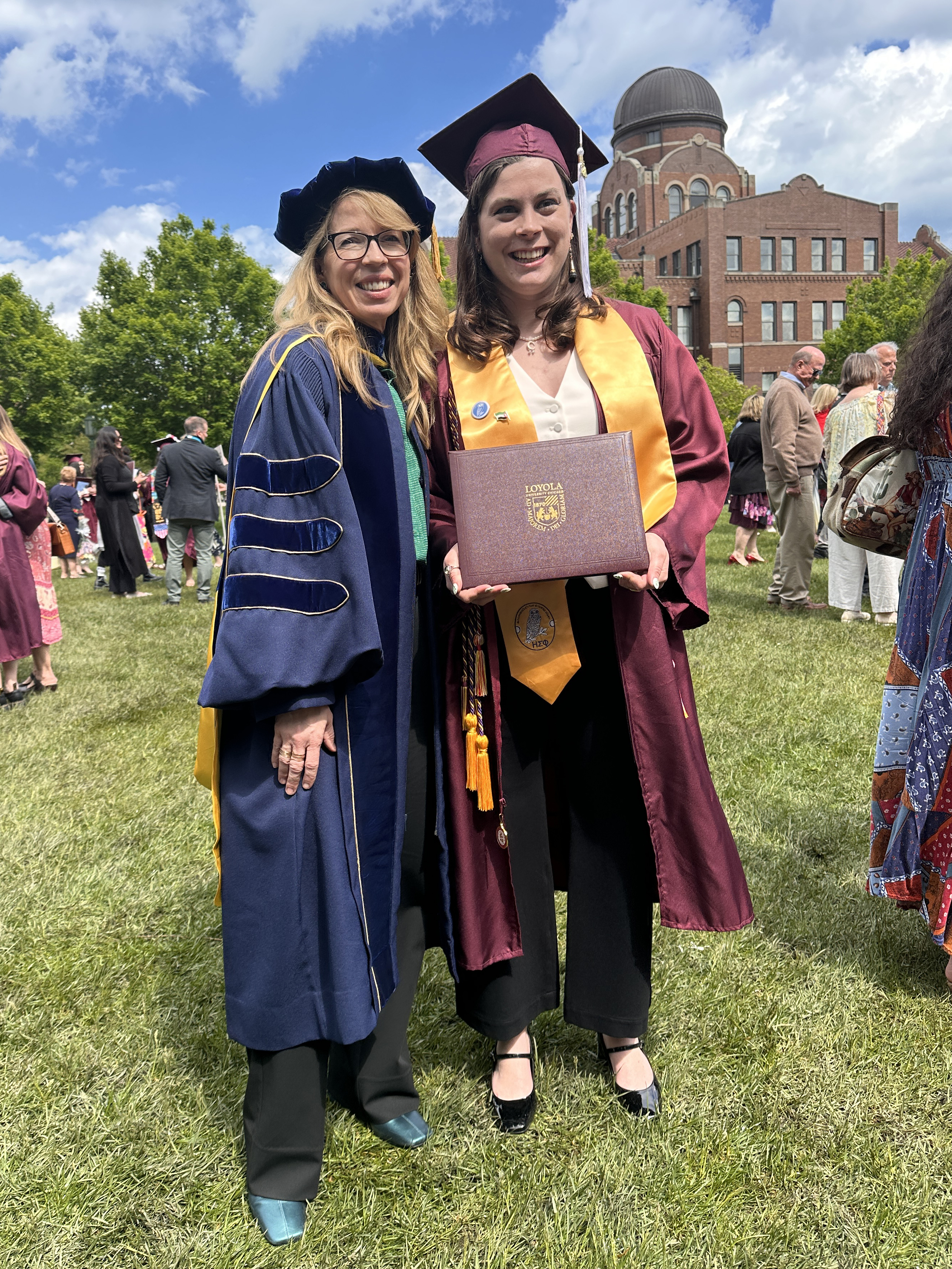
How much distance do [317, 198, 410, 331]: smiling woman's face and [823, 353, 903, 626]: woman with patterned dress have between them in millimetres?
5074

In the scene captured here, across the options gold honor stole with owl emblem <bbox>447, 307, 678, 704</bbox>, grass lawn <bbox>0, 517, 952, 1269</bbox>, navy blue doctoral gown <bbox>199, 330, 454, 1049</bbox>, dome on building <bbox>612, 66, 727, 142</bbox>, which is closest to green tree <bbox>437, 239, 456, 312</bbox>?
gold honor stole with owl emblem <bbox>447, 307, 678, 704</bbox>

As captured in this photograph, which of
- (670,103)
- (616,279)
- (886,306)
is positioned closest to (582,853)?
(616,279)

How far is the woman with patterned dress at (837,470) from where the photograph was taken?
656 cm

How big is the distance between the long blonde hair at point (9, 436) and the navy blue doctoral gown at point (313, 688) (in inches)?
184

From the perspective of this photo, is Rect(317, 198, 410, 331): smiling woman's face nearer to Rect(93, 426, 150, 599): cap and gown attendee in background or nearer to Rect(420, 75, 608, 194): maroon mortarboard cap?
Rect(420, 75, 608, 194): maroon mortarboard cap

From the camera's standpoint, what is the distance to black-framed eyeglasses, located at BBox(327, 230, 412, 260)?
188cm

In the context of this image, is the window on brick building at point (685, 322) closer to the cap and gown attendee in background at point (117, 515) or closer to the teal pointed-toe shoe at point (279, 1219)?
the cap and gown attendee in background at point (117, 515)

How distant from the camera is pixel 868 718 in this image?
495 cm

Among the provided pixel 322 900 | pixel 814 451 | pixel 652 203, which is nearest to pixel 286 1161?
pixel 322 900

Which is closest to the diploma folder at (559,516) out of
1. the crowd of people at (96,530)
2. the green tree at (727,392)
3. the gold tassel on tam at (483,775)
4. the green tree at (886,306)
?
the gold tassel on tam at (483,775)

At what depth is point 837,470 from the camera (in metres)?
6.21

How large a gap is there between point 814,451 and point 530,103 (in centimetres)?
649

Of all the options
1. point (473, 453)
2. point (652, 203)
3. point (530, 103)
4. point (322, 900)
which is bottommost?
point (322, 900)

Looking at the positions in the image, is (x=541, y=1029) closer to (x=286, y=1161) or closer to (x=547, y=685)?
(x=286, y=1161)
